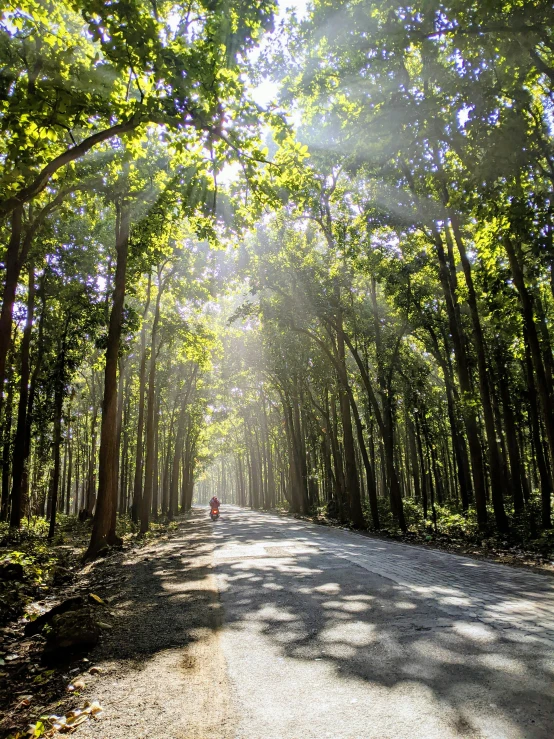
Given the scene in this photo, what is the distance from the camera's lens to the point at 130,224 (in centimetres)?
1472

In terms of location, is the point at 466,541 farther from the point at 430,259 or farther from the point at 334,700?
the point at 334,700

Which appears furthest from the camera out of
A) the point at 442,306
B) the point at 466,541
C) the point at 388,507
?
the point at 388,507

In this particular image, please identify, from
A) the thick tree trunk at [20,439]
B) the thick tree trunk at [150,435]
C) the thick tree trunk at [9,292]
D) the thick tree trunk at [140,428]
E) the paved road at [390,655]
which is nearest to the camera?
the paved road at [390,655]

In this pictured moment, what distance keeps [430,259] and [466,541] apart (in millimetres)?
10081

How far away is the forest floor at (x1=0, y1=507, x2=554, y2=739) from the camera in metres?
3.06

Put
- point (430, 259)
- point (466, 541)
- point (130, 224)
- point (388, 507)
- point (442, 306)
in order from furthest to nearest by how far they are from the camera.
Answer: point (388, 507), point (442, 306), point (430, 259), point (130, 224), point (466, 541)

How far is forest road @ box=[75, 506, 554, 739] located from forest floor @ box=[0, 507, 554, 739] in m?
0.01

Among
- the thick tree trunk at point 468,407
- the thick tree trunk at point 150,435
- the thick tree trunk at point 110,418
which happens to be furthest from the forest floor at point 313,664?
the thick tree trunk at point 150,435

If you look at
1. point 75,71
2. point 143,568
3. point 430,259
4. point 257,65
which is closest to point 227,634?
point 143,568

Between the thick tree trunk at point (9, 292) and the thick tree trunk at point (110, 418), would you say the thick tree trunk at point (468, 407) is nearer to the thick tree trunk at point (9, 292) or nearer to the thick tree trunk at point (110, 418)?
the thick tree trunk at point (110, 418)

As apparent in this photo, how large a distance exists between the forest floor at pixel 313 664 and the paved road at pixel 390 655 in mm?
13

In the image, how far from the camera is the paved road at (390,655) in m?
2.98

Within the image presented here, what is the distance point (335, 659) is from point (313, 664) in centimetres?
21

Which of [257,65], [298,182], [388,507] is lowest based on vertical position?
[388,507]
